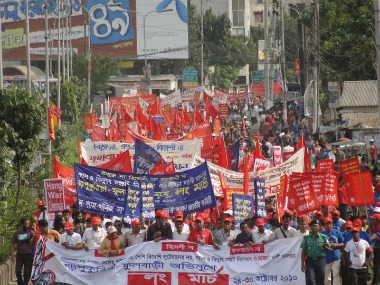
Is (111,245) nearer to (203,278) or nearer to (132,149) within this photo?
(203,278)

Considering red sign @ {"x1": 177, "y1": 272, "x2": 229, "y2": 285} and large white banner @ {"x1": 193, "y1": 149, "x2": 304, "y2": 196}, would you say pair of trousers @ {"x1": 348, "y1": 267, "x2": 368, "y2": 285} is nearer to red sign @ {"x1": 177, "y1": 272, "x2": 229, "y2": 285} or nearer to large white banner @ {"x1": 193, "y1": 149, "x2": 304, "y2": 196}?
red sign @ {"x1": 177, "y1": 272, "x2": 229, "y2": 285}

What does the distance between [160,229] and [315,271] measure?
2011 mm

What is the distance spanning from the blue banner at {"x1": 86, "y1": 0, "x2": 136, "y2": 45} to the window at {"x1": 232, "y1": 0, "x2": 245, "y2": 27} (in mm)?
34040

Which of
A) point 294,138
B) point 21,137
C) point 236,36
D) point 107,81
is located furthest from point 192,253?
point 236,36

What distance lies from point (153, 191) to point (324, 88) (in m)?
47.0

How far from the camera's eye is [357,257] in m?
16.8

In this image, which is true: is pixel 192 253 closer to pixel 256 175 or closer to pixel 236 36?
pixel 256 175

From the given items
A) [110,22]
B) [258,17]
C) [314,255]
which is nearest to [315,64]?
[314,255]

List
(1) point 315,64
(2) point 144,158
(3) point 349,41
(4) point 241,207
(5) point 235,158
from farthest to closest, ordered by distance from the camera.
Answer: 1. (3) point 349,41
2. (1) point 315,64
3. (5) point 235,158
4. (2) point 144,158
5. (4) point 241,207

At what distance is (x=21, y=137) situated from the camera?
24.8 m

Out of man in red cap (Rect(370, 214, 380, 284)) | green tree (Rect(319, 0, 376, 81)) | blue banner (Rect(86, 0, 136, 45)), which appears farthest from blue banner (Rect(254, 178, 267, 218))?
blue banner (Rect(86, 0, 136, 45))

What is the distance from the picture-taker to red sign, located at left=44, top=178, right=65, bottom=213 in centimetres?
1980

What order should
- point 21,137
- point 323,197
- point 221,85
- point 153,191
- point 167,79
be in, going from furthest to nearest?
1. point 221,85
2. point 167,79
3. point 21,137
4. point 323,197
5. point 153,191

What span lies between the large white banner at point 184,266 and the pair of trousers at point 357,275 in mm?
712
